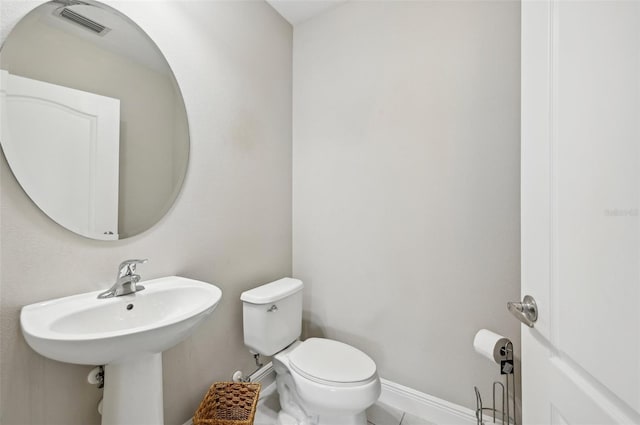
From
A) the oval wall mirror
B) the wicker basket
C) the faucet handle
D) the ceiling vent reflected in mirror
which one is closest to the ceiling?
the oval wall mirror

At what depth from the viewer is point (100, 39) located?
103cm

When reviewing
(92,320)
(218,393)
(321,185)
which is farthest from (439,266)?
(92,320)

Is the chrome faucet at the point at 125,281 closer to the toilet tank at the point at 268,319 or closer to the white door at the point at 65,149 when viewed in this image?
the white door at the point at 65,149

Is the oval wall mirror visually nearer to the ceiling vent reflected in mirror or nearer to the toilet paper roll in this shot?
the ceiling vent reflected in mirror

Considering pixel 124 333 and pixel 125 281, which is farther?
pixel 125 281

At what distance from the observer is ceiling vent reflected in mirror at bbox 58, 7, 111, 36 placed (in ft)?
3.12

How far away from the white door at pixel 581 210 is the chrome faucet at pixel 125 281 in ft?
4.19

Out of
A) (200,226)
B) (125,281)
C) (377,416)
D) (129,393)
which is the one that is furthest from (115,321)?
(377,416)

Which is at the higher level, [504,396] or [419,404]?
[504,396]

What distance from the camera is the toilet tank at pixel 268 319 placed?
1.45 m

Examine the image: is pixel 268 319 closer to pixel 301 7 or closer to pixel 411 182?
pixel 411 182

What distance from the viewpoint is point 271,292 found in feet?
4.96

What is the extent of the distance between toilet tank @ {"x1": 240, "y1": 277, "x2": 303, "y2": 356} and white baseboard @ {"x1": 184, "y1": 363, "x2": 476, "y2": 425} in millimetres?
341

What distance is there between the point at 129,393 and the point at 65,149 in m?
0.87
